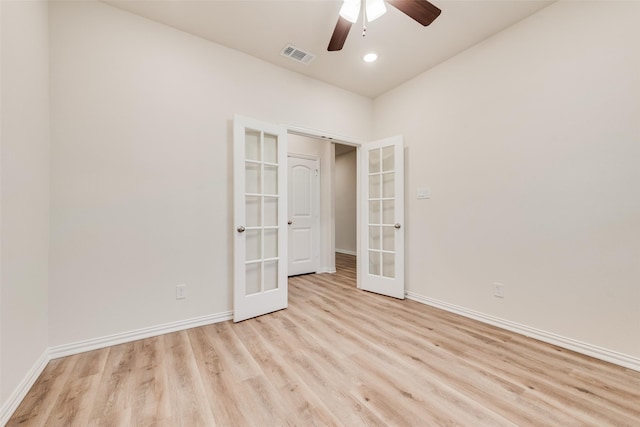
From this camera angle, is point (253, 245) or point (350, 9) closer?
point (350, 9)

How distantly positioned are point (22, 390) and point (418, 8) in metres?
3.55

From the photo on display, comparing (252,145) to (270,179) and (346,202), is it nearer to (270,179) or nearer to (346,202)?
(270,179)

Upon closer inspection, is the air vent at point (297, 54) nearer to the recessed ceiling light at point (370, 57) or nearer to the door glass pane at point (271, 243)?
the recessed ceiling light at point (370, 57)

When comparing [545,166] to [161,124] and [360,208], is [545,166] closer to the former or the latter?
[360,208]

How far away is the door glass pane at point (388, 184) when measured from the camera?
3394mm

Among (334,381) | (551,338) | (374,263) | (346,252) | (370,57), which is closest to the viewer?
(334,381)

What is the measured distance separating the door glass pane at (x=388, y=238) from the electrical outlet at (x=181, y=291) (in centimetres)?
241

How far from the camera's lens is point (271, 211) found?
289 centimetres

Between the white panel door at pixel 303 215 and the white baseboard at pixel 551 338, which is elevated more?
the white panel door at pixel 303 215

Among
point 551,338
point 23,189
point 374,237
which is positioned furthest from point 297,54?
point 551,338

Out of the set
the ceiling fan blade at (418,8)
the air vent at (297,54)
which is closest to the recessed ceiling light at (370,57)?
the air vent at (297,54)

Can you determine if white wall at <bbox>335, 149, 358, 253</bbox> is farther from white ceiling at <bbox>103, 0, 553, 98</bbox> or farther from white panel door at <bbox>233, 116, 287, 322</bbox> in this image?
white panel door at <bbox>233, 116, 287, 322</bbox>

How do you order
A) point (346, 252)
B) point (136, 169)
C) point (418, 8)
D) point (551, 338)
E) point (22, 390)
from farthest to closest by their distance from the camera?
point (346, 252)
point (136, 169)
point (551, 338)
point (418, 8)
point (22, 390)

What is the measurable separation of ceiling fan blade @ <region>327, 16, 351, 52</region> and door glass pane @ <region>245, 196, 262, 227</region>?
64.4 inches
